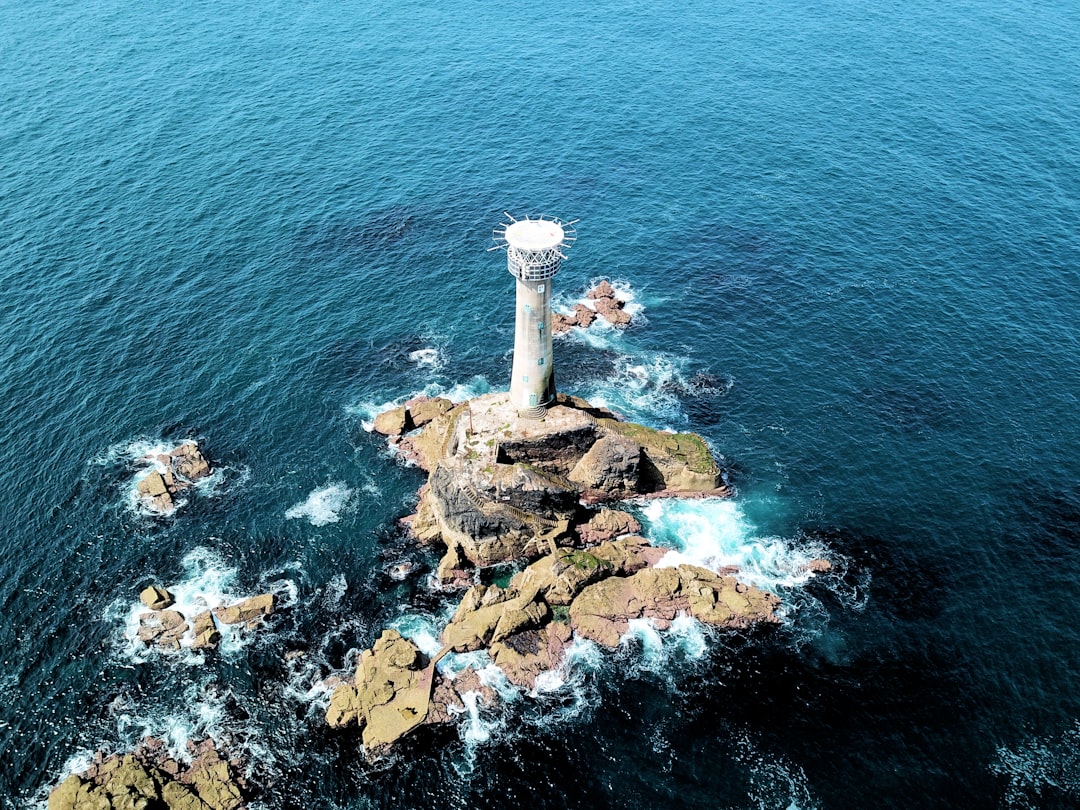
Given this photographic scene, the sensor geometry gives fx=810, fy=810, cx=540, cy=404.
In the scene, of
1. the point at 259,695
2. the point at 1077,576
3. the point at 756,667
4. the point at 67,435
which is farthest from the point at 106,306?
the point at 1077,576

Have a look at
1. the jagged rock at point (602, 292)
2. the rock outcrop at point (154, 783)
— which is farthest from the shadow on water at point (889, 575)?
the rock outcrop at point (154, 783)

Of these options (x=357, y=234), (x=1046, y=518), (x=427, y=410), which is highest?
(x=1046, y=518)

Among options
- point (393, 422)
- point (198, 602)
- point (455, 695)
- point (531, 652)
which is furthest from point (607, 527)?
point (198, 602)

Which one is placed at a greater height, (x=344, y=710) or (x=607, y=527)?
(x=344, y=710)

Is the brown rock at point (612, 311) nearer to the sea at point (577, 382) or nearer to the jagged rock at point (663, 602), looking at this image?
the sea at point (577, 382)

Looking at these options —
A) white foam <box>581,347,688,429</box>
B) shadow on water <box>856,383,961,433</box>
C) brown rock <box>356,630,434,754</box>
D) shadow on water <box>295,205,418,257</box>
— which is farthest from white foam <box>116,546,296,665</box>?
shadow on water <box>856,383,961,433</box>

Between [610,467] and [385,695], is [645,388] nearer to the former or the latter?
[610,467]

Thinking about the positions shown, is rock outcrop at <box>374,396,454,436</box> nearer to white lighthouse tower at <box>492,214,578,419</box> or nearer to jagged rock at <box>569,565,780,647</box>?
white lighthouse tower at <box>492,214,578,419</box>
